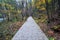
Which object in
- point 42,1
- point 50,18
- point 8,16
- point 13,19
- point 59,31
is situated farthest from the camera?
point 13,19

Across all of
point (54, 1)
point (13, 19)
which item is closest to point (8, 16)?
point (13, 19)

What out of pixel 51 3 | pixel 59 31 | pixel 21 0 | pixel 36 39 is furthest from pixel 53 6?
pixel 21 0

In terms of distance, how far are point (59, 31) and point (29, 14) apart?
63.4 ft

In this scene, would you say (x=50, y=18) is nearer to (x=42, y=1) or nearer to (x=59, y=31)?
(x=42, y=1)

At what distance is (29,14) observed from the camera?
28750mm

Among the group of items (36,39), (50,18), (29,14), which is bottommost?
(29,14)

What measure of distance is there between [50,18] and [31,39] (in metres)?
6.44

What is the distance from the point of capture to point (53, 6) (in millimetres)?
16062

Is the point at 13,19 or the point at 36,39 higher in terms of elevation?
the point at 36,39

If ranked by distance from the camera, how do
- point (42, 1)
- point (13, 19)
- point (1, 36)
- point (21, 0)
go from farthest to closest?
point (21, 0)
point (13, 19)
point (42, 1)
point (1, 36)

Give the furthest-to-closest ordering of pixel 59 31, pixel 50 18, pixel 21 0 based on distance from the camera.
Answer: pixel 21 0
pixel 50 18
pixel 59 31

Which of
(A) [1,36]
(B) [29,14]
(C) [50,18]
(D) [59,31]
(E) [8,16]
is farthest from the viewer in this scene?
(B) [29,14]

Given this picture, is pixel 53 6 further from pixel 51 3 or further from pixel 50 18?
pixel 50 18

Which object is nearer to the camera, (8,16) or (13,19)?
(8,16)
